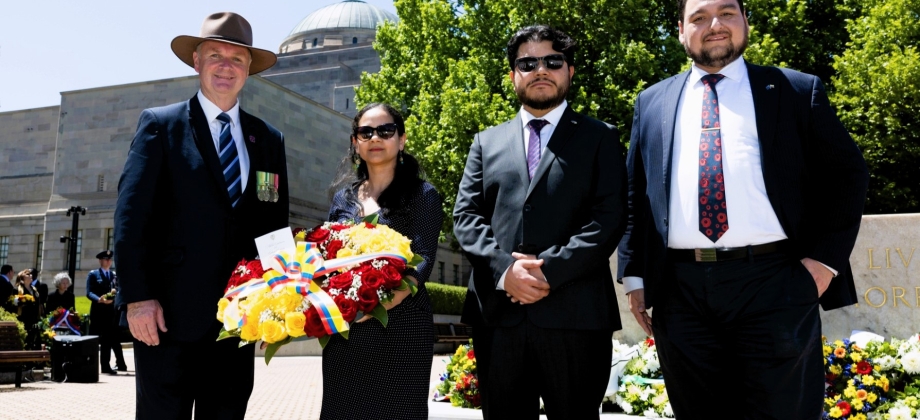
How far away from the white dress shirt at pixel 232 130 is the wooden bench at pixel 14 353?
10.5m

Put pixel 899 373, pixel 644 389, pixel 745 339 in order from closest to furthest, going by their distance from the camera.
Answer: pixel 745 339 < pixel 899 373 < pixel 644 389

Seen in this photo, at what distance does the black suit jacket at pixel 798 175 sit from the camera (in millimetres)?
3576

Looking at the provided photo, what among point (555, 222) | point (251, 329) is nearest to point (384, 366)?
point (251, 329)

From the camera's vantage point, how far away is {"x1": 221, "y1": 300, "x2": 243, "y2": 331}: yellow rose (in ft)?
12.1

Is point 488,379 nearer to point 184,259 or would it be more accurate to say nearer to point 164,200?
point 184,259

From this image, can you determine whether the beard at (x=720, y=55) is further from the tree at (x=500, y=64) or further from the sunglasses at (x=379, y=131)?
the tree at (x=500, y=64)

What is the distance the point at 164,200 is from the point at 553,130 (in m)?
2.19

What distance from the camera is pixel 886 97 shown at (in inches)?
680

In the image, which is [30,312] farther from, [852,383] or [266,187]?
[852,383]

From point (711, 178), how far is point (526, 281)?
1037 millimetres

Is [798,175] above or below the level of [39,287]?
below

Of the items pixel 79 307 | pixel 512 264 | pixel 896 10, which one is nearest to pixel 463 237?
pixel 512 264

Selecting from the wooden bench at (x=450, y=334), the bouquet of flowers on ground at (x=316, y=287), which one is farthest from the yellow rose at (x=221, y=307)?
the wooden bench at (x=450, y=334)

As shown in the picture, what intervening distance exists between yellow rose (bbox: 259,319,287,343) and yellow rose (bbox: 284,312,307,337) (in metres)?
0.03
